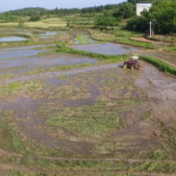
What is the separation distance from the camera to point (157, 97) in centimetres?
971

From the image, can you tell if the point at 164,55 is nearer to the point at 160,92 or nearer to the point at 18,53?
the point at 160,92

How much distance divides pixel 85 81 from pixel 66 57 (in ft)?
24.9

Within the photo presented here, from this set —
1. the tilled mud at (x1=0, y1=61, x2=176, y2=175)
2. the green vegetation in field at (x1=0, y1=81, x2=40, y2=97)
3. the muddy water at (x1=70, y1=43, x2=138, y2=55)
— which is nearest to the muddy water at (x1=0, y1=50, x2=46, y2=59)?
the muddy water at (x1=70, y1=43, x2=138, y2=55)

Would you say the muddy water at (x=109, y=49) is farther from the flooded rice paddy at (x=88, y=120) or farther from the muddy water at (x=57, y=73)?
the flooded rice paddy at (x=88, y=120)

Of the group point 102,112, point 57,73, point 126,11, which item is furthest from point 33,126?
point 126,11

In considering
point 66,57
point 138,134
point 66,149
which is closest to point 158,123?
point 138,134

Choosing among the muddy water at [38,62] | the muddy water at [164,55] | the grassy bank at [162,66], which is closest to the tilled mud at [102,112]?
the grassy bank at [162,66]

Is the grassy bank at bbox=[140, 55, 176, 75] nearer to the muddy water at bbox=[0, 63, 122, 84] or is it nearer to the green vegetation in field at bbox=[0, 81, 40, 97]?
the muddy water at bbox=[0, 63, 122, 84]

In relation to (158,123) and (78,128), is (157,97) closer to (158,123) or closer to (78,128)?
(158,123)

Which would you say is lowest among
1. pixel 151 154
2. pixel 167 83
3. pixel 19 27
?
pixel 151 154

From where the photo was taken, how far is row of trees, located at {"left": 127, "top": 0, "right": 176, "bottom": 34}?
86.9 ft

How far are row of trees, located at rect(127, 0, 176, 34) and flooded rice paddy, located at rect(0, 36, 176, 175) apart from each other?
15430 millimetres

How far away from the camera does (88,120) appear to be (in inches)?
306

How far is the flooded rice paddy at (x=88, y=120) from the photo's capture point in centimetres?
577
